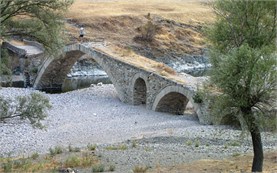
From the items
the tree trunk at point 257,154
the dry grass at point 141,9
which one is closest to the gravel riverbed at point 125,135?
the tree trunk at point 257,154

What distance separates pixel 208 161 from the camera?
1973 cm

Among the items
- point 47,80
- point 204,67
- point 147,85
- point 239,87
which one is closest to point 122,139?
point 147,85

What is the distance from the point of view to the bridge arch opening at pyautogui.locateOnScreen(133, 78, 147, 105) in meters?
38.8

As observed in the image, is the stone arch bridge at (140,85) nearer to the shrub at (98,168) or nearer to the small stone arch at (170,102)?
the small stone arch at (170,102)

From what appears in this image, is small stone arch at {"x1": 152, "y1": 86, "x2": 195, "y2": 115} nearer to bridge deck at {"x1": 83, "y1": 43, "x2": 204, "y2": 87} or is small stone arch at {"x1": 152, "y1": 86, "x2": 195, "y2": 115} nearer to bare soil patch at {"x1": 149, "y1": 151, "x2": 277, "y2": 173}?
bridge deck at {"x1": 83, "y1": 43, "x2": 204, "y2": 87}

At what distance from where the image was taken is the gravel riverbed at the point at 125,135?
2142 centimetres

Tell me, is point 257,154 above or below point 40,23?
below

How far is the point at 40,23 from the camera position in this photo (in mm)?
22000

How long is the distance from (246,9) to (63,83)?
3155 cm

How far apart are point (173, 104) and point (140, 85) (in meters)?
3.73

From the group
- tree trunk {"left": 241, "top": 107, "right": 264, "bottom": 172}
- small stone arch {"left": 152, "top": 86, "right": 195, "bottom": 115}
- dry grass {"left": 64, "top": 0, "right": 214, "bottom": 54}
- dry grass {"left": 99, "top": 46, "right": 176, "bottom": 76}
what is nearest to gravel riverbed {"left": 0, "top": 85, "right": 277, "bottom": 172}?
small stone arch {"left": 152, "top": 86, "right": 195, "bottom": 115}

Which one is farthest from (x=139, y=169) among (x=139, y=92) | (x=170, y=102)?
(x=139, y=92)

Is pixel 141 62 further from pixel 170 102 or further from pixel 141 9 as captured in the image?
pixel 141 9

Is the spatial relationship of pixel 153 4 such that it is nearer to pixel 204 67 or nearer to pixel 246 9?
pixel 204 67
